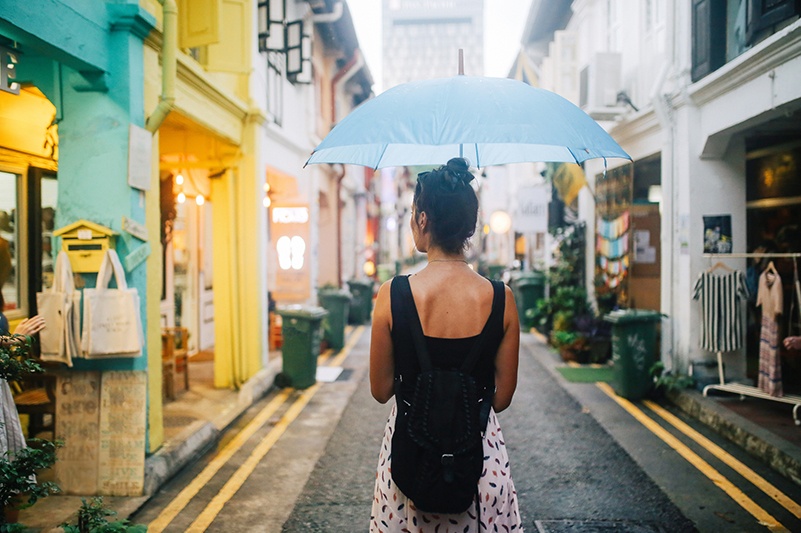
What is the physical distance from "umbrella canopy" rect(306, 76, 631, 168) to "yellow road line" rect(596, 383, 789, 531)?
3.03m

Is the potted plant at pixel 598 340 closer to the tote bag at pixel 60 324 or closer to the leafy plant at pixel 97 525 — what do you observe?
the tote bag at pixel 60 324

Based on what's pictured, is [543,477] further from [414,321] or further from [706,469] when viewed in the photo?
[414,321]

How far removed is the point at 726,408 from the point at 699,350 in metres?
1.14

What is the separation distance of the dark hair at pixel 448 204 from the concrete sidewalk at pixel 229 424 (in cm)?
362

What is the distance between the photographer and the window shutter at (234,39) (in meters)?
7.68

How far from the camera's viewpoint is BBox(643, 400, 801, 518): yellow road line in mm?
4887

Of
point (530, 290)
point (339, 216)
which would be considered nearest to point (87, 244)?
point (530, 290)

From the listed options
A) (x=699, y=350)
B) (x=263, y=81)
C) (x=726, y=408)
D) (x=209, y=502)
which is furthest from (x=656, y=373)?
(x=263, y=81)

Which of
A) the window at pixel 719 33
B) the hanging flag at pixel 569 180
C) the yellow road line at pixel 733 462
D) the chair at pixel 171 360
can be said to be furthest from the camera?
the hanging flag at pixel 569 180

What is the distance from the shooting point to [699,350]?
805cm

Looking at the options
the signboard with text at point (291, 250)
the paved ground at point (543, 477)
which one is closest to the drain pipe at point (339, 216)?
the signboard with text at point (291, 250)

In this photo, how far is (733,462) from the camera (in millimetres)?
5852

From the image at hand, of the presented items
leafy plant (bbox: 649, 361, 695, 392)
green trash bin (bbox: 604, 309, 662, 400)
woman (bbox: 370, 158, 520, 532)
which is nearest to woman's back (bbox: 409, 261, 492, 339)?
woman (bbox: 370, 158, 520, 532)

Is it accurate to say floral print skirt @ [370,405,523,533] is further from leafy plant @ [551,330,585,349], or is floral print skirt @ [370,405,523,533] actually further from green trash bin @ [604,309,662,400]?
leafy plant @ [551,330,585,349]
